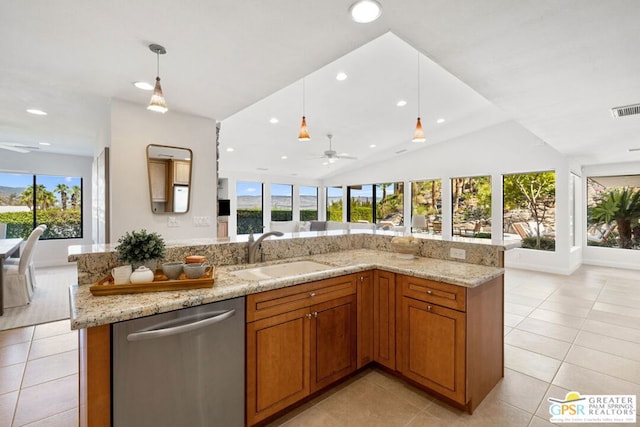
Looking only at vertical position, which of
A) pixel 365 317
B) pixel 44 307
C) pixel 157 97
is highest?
pixel 157 97

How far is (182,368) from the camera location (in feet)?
4.62

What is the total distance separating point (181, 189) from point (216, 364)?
2.40 metres

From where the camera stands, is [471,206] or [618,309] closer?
[618,309]

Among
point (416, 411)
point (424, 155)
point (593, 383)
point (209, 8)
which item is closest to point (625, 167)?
point (424, 155)

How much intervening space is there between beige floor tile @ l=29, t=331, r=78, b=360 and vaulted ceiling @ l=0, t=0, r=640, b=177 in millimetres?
2438

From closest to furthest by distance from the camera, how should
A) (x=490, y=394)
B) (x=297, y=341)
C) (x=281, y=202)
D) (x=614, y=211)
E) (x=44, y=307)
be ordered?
(x=297, y=341), (x=490, y=394), (x=44, y=307), (x=614, y=211), (x=281, y=202)

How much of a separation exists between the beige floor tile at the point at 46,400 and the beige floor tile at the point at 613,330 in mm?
4836

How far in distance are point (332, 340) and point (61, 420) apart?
5.87 ft

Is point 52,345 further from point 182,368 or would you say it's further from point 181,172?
point 182,368

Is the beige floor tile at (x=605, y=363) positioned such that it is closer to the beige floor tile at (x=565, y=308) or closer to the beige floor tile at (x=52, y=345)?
the beige floor tile at (x=565, y=308)

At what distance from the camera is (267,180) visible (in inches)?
376

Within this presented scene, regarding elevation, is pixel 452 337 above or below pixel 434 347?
above

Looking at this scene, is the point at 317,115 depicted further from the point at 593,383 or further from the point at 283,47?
the point at 593,383

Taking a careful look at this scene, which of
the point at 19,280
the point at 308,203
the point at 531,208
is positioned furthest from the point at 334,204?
the point at 19,280
